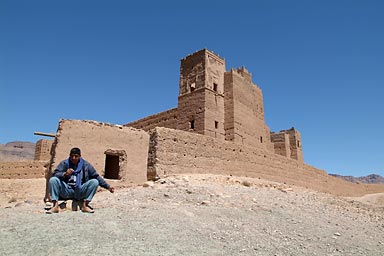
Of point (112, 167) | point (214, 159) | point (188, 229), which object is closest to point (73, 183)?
point (188, 229)

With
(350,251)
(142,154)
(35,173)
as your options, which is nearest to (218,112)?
(142,154)

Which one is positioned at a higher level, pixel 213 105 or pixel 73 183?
pixel 213 105

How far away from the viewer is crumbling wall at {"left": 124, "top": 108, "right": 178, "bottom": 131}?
23.5m

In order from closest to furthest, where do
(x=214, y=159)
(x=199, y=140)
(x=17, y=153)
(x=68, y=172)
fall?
(x=68, y=172)
(x=199, y=140)
(x=214, y=159)
(x=17, y=153)

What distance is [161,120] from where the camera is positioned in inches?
953

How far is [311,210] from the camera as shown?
1025cm

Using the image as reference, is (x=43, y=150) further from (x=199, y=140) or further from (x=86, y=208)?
(x=86, y=208)

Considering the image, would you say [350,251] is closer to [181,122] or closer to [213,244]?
[213,244]

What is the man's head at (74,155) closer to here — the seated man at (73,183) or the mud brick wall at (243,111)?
the seated man at (73,183)

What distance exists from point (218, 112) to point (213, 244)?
1753 cm

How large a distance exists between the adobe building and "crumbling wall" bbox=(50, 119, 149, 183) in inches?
311

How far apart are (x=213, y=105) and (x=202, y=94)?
3.70 ft

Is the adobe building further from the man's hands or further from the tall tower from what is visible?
the man's hands

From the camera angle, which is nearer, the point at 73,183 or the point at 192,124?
the point at 73,183
